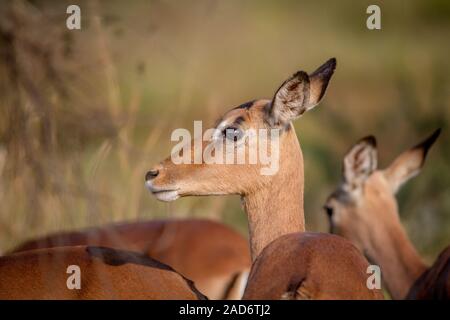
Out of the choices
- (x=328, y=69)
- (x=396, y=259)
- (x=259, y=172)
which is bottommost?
(x=396, y=259)

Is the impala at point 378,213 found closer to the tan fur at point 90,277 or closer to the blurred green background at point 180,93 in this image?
the blurred green background at point 180,93

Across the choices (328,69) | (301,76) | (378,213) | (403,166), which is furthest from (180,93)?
(301,76)

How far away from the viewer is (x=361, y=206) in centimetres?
749

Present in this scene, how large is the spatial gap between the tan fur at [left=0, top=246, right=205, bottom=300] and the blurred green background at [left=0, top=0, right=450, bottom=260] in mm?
186

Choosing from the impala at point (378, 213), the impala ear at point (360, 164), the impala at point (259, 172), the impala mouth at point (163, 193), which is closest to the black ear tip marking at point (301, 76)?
the impala at point (259, 172)

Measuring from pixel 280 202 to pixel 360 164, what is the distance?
2364 mm

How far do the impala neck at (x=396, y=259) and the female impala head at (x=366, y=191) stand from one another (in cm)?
8

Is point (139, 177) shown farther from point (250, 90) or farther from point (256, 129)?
point (250, 90)

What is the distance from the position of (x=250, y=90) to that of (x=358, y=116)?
5.82ft

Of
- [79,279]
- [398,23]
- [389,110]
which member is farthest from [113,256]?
[398,23]

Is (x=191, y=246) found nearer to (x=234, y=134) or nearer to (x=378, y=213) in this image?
(x=378, y=213)

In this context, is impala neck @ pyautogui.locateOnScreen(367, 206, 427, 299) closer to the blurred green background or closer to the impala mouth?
the blurred green background

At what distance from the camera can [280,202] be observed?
211 inches

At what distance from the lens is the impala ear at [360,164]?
7.60m
